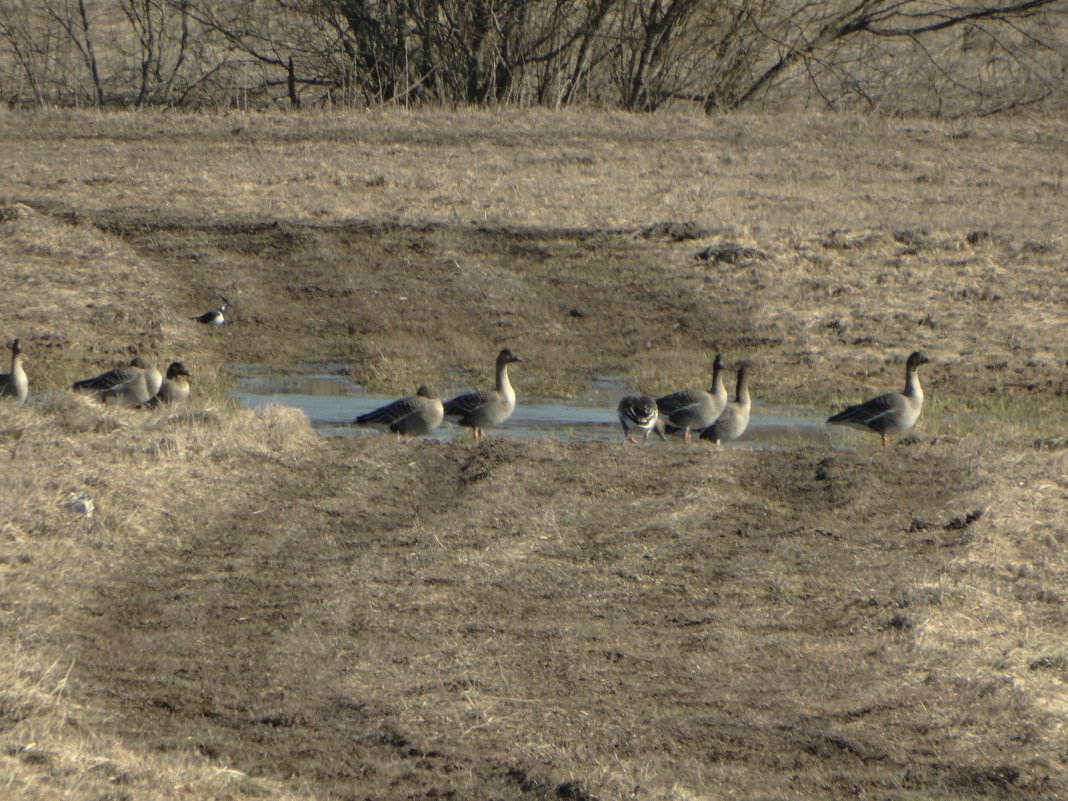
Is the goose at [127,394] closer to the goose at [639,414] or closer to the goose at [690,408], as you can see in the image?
the goose at [639,414]

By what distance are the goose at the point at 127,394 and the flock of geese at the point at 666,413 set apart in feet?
6.20

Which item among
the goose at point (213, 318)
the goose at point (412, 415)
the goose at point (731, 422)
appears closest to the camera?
the goose at point (412, 415)

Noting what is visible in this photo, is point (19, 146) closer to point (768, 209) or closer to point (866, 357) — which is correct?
point (768, 209)

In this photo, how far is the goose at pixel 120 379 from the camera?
42.9 feet

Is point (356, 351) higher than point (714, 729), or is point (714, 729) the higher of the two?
point (714, 729)

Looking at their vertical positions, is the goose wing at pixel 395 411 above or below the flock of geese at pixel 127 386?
above

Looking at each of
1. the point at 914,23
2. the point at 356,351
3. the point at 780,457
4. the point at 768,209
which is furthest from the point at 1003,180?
the point at 914,23

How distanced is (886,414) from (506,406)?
121 inches

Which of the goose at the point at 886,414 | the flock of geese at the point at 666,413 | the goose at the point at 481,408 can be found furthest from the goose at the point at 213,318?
the goose at the point at 886,414

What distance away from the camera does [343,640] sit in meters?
7.32

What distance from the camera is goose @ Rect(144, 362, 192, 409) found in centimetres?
1277

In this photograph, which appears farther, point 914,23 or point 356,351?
point 914,23

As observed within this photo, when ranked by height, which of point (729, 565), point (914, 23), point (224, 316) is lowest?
point (224, 316)

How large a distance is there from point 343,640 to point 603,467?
375 centimetres
